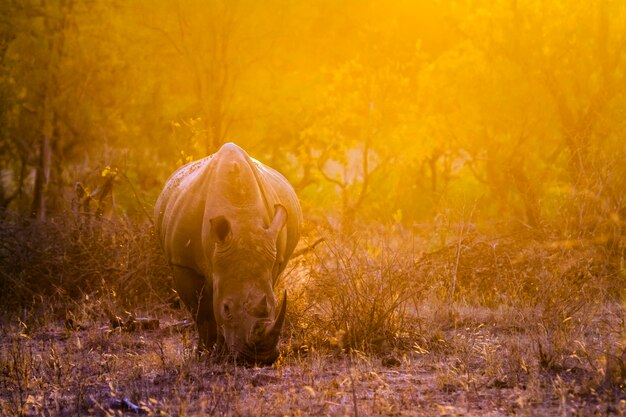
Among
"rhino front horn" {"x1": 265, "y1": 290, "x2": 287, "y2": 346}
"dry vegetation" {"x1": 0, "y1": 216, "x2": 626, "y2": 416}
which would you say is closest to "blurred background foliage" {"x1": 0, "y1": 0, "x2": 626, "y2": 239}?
"dry vegetation" {"x1": 0, "y1": 216, "x2": 626, "y2": 416}

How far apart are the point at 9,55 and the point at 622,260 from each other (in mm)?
15992

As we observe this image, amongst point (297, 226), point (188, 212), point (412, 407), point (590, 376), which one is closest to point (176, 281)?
point (188, 212)

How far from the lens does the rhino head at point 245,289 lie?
6168 millimetres

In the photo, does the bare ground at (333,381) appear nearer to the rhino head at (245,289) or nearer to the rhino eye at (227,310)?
the rhino head at (245,289)

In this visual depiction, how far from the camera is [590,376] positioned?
593cm

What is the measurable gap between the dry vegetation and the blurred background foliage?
6.11 m

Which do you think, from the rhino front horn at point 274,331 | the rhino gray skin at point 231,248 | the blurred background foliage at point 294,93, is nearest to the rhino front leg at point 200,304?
the rhino gray skin at point 231,248

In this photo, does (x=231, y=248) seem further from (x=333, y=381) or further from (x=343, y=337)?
(x=343, y=337)

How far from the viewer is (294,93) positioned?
23125 mm

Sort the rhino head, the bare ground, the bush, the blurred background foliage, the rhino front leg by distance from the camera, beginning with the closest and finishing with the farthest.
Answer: the bare ground
the rhino head
the rhino front leg
the bush
the blurred background foliage

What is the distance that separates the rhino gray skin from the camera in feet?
20.5

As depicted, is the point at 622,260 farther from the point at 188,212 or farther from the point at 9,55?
the point at 9,55

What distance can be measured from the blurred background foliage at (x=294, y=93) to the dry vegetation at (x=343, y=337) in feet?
20.1

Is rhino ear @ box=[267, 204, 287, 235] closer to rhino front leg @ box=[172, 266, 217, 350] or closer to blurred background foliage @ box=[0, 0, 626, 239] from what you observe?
rhino front leg @ box=[172, 266, 217, 350]
